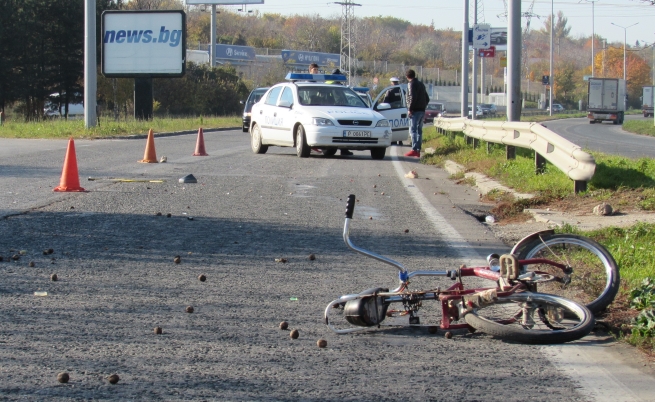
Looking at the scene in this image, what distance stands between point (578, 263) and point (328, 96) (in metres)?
13.7

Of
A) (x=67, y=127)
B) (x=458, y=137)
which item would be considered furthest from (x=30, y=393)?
(x=67, y=127)

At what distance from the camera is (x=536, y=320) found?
188 inches

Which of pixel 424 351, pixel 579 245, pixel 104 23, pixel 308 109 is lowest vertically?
A: pixel 424 351

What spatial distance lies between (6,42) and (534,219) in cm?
5190

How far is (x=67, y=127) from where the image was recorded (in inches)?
1127

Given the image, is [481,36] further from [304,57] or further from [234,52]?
[234,52]

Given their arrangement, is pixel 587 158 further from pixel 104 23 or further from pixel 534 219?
pixel 104 23

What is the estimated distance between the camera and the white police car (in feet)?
→ 56.5

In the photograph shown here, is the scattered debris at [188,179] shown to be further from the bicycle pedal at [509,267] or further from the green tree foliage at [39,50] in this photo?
the green tree foliage at [39,50]

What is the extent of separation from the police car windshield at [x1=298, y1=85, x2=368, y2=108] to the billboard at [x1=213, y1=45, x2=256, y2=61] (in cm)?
6499

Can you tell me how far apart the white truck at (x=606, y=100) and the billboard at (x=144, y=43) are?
4015 centimetres

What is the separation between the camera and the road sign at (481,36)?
3064 centimetres

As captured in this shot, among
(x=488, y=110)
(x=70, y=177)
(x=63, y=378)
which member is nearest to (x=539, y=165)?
(x=70, y=177)

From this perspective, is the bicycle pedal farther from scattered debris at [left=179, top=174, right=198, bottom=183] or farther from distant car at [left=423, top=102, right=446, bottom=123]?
distant car at [left=423, top=102, right=446, bottom=123]
